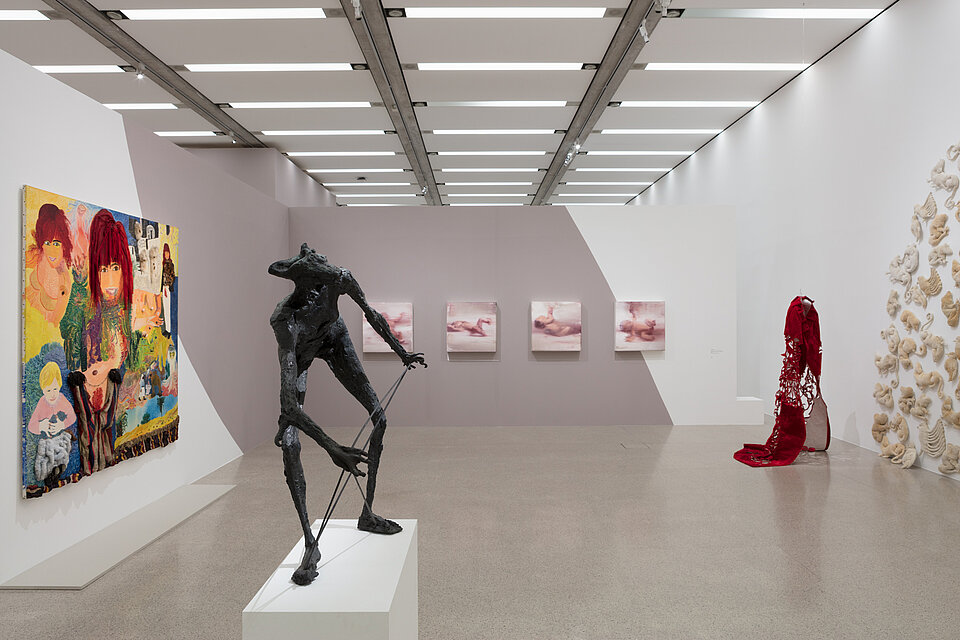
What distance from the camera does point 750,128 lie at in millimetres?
11234

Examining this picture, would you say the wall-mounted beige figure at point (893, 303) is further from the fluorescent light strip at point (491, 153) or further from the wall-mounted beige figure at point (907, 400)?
the fluorescent light strip at point (491, 153)

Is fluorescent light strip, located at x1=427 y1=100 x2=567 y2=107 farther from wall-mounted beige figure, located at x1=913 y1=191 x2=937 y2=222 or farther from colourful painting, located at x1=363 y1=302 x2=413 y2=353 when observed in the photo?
wall-mounted beige figure, located at x1=913 y1=191 x2=937 y2=222

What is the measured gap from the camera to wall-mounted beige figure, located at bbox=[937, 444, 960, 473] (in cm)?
648

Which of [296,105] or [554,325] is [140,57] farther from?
[554,325]

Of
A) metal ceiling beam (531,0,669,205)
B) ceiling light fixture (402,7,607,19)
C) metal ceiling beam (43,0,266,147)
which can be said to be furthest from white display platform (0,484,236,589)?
metal ceiling beam (531,0,669,205)

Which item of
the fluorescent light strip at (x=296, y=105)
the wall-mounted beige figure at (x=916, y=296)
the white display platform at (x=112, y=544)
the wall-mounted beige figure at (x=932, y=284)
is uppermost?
the fluorescent light strip at (x=296, y=105)

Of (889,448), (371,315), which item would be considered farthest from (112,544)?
(889,448)

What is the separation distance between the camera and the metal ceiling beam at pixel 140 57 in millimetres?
6934

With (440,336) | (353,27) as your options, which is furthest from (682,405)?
(353,27)

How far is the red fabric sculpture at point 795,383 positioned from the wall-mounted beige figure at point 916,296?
3.41 ft

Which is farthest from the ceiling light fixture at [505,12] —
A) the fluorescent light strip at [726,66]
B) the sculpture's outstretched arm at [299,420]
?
the sculpture's outstretched arm at [299,420]

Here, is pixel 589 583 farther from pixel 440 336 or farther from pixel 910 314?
pixel 440 336

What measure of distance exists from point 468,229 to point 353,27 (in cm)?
405

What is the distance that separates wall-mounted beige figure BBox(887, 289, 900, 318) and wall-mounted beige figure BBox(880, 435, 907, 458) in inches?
62.2
